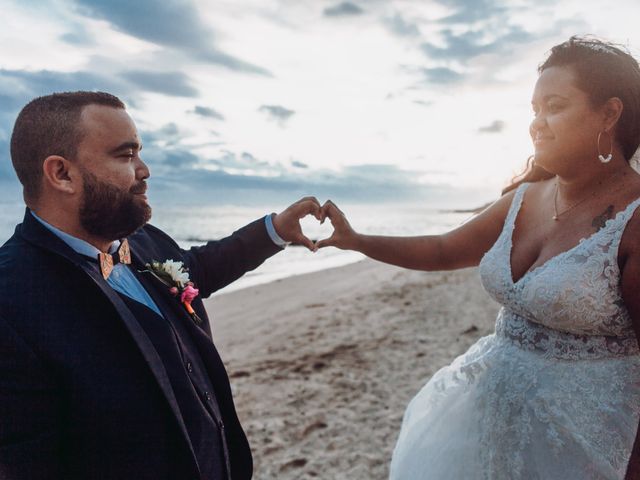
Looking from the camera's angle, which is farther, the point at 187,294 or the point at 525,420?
the point at 187,294

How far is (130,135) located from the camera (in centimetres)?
220

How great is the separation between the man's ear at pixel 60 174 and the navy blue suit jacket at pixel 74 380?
0.15 meters

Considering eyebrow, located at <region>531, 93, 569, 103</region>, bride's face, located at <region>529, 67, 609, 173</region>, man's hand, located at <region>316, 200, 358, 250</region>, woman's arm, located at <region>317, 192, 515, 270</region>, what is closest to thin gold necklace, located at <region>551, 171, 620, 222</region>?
bride's face, located at <region>529, 67, 609, 173</region>

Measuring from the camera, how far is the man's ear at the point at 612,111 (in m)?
2.10

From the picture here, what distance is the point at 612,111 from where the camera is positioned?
83.3 inches

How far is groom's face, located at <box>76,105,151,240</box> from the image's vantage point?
2.11 m

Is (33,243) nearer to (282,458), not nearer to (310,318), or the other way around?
(282,458)

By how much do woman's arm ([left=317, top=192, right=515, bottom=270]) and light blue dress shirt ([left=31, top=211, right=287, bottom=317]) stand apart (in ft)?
4.05

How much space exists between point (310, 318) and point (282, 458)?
17.1 ft

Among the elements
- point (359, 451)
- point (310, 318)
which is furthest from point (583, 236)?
point (310, 318)

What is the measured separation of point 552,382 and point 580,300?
1.16 ft

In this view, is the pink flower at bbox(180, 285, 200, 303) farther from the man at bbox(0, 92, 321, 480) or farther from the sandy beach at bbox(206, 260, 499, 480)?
the sandy beach at bbox(206, 260, 499, 480)

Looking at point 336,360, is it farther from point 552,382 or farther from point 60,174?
point 60,174

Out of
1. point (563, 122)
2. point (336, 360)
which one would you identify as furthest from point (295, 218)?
point (336, 360)
